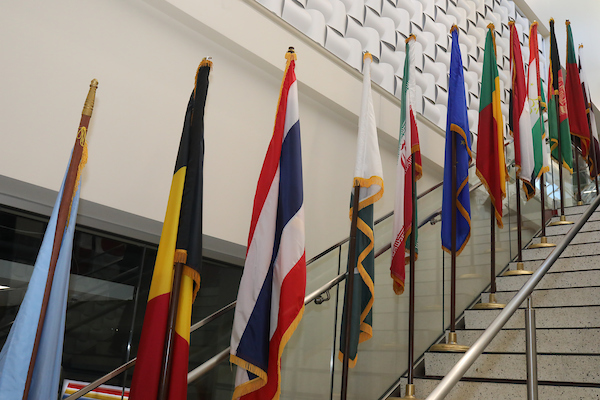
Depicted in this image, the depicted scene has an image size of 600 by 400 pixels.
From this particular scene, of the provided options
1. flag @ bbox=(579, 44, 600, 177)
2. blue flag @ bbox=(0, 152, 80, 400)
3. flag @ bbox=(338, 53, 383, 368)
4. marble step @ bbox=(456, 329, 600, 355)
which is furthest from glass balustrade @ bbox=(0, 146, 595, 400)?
flag @ bbox=(579, 44, 600, 177)

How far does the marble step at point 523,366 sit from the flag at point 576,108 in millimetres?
2991

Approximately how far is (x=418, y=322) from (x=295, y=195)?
1.79 m

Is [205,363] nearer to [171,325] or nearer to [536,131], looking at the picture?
[171,325]

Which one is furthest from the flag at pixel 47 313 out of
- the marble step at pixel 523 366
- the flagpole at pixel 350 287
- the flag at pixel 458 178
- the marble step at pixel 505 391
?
the flag at pixel 458 178

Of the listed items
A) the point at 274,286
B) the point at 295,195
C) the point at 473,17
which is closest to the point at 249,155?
the point at 295,195

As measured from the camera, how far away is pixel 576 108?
196 inches

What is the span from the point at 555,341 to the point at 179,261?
2.26 m

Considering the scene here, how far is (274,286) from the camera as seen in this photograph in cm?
221

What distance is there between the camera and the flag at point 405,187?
302cm

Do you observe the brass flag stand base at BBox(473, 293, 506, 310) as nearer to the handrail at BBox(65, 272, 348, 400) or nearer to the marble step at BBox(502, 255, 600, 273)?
the marble step at BBox(502, 255, 600, 273)

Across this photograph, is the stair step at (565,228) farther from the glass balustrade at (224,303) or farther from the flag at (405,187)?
the flag at (405,187)

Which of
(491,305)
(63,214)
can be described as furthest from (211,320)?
(491,305)

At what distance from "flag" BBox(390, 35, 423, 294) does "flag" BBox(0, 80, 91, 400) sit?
1877 millimetres

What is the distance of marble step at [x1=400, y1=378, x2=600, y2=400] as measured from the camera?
231 centimetres
